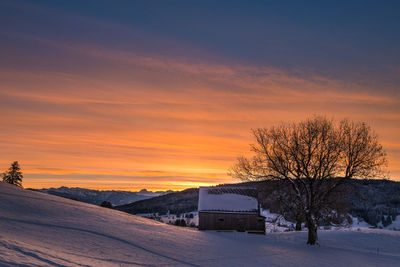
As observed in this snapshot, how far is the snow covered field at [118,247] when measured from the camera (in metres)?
17.4

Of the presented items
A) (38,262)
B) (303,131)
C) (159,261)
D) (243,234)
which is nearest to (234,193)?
(243,234)

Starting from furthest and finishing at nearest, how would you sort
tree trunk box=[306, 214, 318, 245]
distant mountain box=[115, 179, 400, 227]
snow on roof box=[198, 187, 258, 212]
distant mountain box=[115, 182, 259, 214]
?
distant mountain box=[115, 182, 259, 214] → distant mountain box=[115, 179, 400, 227] → snow on roof box=[198, 187, 258, 212] → tree trunk box=[306, 214, 318, 245]

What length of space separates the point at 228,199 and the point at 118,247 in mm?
26878

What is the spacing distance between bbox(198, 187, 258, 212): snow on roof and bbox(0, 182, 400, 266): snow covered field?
5943mm

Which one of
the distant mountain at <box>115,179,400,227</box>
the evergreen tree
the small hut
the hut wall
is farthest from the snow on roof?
the evergreen tree

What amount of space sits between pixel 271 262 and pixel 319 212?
13281 mm

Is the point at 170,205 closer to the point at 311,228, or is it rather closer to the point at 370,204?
the point at 370,204

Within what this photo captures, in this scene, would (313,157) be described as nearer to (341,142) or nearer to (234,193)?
(341,142)

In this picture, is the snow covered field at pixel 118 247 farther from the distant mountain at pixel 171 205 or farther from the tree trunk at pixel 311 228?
the distant mountain at pixel 171 205

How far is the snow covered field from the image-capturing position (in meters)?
17.4

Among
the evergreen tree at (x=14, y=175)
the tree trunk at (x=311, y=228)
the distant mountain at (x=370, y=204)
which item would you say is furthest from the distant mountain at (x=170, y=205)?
the tree trunk at (x=311, y=228)

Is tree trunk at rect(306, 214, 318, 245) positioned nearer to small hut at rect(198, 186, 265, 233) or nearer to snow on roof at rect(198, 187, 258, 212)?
small hut at rect(198, 186, 265, 233)

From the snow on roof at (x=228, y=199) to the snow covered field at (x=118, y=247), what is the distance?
19.5 ft

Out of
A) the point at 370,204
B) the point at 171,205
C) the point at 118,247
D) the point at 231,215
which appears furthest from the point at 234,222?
the point at 171,205
